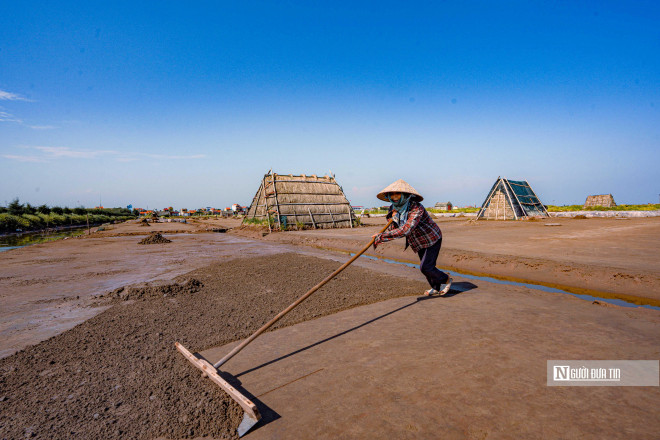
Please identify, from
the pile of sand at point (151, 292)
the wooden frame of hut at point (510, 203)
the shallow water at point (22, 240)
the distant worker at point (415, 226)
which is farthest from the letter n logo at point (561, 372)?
the wooden frame of hut at point (510, 203)

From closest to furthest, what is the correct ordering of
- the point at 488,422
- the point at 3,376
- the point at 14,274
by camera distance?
1. the point at 488,422
2. the point at 3,376
3. the point at 14,274

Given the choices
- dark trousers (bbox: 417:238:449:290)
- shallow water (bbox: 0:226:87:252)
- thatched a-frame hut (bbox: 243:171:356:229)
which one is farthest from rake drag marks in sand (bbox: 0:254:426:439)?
shallow water (bbox: 0:226:87:252)

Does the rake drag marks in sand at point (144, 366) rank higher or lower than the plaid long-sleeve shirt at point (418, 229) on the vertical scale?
lower

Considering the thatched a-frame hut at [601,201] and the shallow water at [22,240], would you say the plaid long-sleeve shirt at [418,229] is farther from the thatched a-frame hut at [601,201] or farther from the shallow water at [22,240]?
the thatched a-frame hut at [601,201]

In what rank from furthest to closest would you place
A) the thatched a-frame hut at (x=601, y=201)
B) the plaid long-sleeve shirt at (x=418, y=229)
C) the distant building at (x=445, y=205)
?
1. the distant building at (x=445, y=205)
2. the thatched a-frame hut at (x=601, y=201)
3. the plaid long-sleeve shirt at (x=418, y=229)

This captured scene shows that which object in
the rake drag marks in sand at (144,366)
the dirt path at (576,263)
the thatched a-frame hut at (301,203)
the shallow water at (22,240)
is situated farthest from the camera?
the thatched a-frame hut at (301,203)

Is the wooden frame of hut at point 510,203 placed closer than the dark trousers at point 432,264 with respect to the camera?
No

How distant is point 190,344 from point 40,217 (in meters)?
44.4

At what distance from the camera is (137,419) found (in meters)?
2.00

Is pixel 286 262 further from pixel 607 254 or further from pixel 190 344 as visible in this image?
pixel 607 254

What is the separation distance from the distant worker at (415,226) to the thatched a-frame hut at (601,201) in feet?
132

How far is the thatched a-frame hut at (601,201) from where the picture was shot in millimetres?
33469

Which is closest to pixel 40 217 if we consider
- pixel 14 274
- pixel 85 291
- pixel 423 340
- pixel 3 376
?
pixel 14 274

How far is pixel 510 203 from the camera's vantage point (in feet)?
78.0
